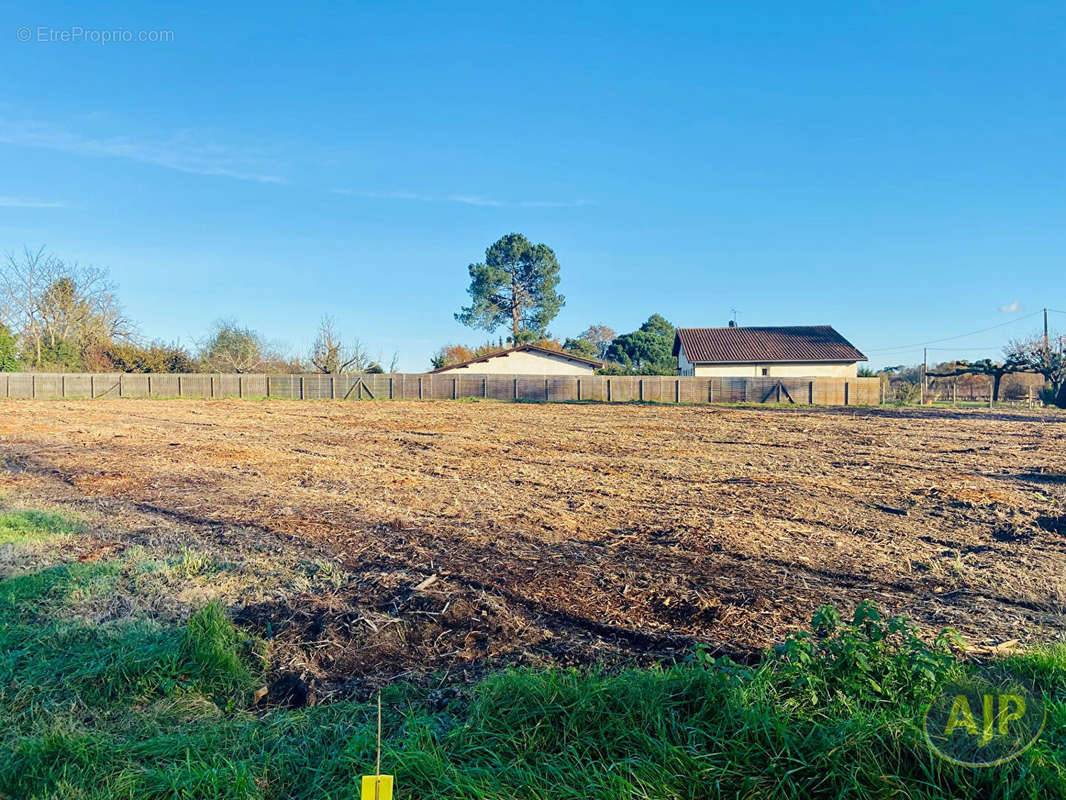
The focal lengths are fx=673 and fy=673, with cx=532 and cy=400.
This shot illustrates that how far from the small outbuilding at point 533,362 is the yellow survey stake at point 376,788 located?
43978 mm

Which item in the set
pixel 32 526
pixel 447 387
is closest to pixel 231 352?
pixel 447 387

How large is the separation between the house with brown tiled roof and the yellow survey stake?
148 ft

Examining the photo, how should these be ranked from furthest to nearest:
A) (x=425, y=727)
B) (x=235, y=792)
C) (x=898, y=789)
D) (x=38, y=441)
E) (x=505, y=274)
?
(x=505, y=274)
(x=38, y=441)
(x=425, y=727)
(x=235, y=792)
(x=898, y=789)

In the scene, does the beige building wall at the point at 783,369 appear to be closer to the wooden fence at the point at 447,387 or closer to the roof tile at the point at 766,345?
the roof tile at the point at 766,345

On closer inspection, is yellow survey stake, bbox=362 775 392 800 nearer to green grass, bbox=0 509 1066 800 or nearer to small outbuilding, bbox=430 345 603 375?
green grass, bbox=0 509 1066 800

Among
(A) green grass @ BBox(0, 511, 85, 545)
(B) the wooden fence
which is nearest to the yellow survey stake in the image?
(A) green grass @ BBox(0, 511, 85, 545)

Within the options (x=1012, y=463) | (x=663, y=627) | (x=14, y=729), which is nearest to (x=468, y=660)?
(x=663, y=627)

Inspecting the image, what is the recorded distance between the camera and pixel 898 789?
2.21 m

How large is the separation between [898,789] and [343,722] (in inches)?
84.0

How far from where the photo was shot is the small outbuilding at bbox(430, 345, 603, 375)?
1796 inches

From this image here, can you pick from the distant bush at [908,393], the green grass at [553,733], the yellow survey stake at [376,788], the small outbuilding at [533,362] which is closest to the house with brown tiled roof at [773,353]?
the distant bush at [908,393]

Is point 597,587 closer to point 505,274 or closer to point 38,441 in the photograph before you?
point 38,441

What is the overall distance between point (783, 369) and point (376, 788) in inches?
1854

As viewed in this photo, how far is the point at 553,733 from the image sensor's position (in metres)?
2.63
